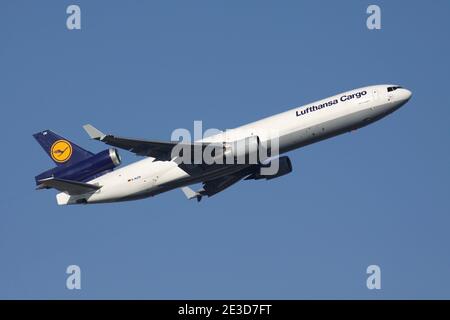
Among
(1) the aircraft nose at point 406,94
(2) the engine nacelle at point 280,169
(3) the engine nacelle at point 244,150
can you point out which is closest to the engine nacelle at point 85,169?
(3) the engine nacelle at point 244,150

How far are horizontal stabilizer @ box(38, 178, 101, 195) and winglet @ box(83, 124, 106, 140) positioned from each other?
6.01 metres

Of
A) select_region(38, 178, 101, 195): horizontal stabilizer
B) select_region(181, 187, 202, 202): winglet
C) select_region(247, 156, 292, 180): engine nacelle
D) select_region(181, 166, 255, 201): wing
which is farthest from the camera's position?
select_region(181, 187, 202, 202): winglet

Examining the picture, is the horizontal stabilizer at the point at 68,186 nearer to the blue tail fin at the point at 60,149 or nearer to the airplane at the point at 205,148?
the airplane at the point at 205,148

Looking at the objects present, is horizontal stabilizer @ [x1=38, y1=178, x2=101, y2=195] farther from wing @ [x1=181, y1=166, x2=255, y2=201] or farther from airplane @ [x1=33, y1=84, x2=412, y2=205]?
wing @ [x1=181, y1=166, x2=255, y2=201]

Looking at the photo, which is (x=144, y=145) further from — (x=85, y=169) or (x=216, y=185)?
(x=216, y=185)

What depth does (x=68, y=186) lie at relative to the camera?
6028 centimetres

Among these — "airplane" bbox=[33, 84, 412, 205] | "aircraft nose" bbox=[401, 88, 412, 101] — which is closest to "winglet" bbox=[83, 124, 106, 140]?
"airplane" bbox=[33, 84, 412, 205]

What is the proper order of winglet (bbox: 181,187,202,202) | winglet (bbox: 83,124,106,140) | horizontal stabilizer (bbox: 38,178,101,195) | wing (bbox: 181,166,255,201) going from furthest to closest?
winglet (bbox: 181,187,202,202)
wing (bbox: 181,166,255,201)
horizontal stabilizer (bbox: 38,178,101,195)
winglet (bbox: 83,124,106,140)

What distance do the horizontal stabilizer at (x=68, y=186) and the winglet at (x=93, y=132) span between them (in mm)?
6009

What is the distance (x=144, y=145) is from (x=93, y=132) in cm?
373

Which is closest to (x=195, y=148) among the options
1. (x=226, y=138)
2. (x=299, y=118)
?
(x=226, y=138)

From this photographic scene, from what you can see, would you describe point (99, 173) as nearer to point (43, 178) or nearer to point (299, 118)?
point (43, 178)

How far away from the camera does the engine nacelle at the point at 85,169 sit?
6053cm

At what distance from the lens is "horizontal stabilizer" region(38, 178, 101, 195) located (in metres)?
59.4
